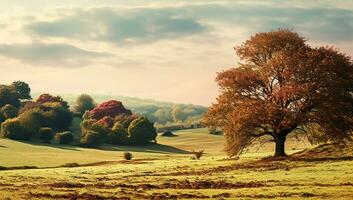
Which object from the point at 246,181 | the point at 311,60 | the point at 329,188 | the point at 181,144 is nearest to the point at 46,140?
the point at 181,144

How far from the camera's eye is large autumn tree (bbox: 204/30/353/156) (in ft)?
223

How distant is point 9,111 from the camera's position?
18362cm

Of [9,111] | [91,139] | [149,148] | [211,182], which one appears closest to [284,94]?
[211,182]

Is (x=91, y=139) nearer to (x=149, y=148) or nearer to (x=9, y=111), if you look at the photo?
(x=149, y=148)

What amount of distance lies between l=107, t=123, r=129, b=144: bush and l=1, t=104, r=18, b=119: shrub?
42067 millimetres

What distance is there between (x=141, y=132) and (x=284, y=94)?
322 ft

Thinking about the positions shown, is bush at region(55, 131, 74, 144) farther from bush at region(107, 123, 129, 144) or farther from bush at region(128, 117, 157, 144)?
bush at region(128, 117, 157, 144)

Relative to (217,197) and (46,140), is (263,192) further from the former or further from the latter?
(46,140)

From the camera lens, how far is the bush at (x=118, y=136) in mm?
161125

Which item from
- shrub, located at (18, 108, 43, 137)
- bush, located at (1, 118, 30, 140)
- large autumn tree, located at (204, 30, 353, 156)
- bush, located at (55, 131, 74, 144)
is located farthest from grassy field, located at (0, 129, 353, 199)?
bush, located at (55, 131, 74, 144)

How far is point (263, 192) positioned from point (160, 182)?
13.9m

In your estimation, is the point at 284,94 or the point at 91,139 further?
the point at 91,139

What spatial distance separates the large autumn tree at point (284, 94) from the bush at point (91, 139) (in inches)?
3312

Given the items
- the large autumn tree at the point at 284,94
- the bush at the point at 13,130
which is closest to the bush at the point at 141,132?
the bush at the point at 13,130
